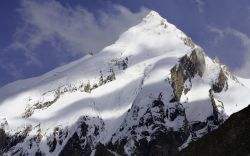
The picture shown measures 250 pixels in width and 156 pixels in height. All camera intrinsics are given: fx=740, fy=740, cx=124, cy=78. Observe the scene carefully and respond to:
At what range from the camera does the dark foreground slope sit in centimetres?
9581

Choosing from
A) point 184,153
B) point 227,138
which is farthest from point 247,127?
point 184,153

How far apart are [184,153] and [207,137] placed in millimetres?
4193

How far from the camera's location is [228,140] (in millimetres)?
99188

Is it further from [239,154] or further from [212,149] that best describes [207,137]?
[239,154]

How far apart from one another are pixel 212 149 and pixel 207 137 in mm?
3431

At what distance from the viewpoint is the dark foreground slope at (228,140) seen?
95812 millimetres

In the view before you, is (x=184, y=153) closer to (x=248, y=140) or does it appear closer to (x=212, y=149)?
(x=212, y=149)

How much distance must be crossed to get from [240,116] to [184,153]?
32.2 ft

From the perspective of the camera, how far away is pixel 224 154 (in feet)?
317

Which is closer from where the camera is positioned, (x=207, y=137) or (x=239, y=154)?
(x=239, y=154)

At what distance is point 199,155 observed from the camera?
334ft

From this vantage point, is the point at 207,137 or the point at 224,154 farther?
the point at 207,137

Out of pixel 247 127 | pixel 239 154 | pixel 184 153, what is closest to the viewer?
pixel 239 154

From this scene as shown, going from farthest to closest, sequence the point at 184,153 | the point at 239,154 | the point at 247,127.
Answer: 1. the point at 184,153
2. the point at 247,127
3. the point at 239,154
